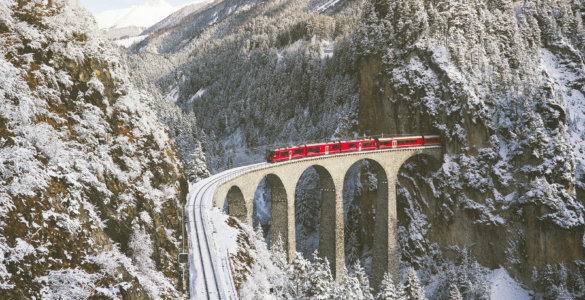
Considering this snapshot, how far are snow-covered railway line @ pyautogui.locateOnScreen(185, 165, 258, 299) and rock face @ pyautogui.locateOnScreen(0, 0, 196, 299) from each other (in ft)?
4.13

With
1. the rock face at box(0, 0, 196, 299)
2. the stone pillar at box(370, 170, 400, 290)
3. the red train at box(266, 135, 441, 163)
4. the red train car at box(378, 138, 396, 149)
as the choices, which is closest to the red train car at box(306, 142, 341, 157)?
the red train at box(266, 135, 441, 163)

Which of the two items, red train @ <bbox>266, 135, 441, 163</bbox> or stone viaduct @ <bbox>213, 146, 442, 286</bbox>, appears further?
red train @ <bbox>266, 135, 441, 163</bbox>

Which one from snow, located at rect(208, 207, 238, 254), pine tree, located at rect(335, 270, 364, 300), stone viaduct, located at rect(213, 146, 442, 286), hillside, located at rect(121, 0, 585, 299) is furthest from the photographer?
hillside, located at rect(121, 0, 585, 299)

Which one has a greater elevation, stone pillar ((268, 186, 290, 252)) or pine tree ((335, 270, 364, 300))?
stone pillar ((268, 186, 290, 252))

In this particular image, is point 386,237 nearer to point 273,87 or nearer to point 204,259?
point 204,259

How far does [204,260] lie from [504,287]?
1779 inches

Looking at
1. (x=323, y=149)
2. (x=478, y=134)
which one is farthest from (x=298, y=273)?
(x=478, y=134)

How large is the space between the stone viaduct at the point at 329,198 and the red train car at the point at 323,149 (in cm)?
67

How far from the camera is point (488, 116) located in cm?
5581

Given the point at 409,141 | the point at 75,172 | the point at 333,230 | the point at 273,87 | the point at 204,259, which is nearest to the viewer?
the point at 75,172

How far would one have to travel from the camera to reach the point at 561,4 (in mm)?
69500

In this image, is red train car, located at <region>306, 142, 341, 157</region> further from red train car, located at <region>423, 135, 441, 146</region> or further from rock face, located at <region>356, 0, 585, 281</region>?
rock face, located at <region>356, 0, 585, 281</region>

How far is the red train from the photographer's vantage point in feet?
142

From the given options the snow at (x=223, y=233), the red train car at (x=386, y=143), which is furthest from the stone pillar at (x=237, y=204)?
the red train car at (x=386, y=143)
